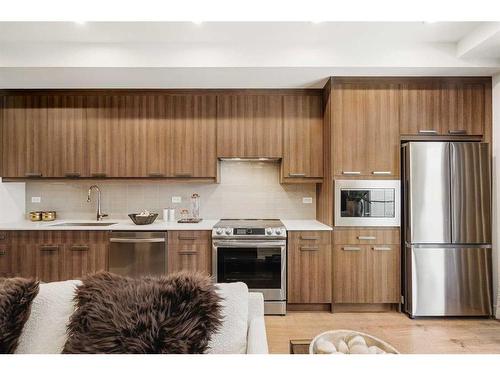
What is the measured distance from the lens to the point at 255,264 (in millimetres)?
3252

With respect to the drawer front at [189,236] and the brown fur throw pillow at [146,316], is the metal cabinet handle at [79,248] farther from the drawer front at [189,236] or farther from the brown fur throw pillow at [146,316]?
the brown fur throw pillow at [146,316]

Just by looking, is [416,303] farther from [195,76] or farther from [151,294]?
[195,76]

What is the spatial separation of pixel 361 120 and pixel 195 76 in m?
1.73

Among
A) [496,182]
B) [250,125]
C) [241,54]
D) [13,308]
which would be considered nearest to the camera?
[13,308]

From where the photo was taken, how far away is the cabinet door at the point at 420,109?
329 cm

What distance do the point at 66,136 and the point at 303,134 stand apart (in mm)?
2644

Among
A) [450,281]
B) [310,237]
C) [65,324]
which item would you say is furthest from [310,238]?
[65,324]

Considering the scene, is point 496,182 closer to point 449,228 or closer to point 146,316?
point 449,228

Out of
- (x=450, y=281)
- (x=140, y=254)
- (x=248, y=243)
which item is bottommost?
(x=450, y=281)

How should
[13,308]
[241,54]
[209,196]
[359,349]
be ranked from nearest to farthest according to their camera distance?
[359,349]
[13,308]
[241,54]
[209,196]

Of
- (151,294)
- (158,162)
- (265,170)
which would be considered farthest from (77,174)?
(151,294)
